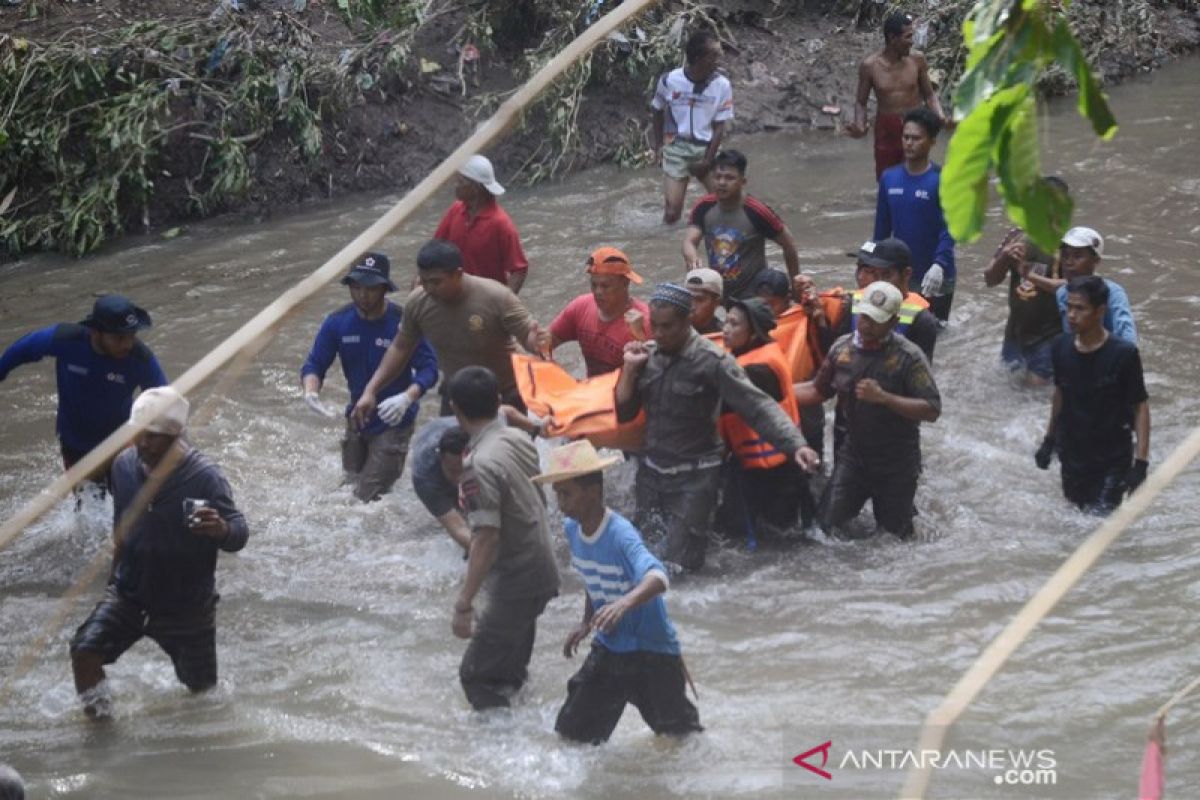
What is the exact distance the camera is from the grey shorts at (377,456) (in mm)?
8500

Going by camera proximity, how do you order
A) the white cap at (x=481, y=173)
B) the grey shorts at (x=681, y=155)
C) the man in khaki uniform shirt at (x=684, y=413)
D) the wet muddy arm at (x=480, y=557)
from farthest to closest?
the grey shorts at (x=681, y=155) < the white cap at (x=481, y=173) < the man in khaki uniform shirt at (x=684, y=413) < the wet muddy arm at (x=480, y=557)

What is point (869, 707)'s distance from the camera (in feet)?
21.9

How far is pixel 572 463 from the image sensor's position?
5.80m

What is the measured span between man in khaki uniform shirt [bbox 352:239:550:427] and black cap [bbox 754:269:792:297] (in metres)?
1.16

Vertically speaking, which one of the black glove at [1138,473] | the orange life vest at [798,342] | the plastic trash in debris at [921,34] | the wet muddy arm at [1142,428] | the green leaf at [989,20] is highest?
the green leaf at [989,20]

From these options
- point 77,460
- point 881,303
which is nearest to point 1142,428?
point 881,303

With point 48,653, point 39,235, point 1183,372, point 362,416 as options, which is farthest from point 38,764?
point 39,235

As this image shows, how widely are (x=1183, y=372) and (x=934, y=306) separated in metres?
1.63

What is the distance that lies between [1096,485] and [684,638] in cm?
223

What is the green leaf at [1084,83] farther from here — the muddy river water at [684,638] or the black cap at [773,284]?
the black cap at [773,284]

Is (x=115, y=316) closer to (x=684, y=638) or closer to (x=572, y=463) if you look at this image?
(x=572, y=463)

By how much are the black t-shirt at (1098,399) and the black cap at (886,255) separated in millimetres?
876

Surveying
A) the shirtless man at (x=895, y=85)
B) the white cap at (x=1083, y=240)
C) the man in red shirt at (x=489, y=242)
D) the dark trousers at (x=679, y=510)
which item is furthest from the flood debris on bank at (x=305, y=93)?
the white cap at (x=1083, y=240)

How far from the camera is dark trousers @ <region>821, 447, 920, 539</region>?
779 cm
